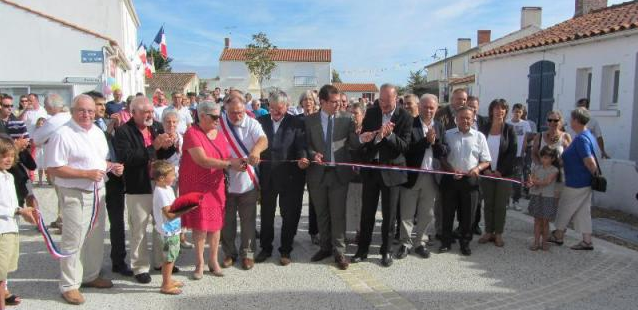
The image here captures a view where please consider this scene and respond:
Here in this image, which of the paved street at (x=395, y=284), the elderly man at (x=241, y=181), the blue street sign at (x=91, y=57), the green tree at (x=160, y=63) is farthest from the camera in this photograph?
the green tree at (x=160, y=63)

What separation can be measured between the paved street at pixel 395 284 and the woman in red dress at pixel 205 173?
564 millimetres

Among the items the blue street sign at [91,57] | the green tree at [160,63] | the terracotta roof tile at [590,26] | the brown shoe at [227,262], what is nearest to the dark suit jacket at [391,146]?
the brown shoe at [227,262]

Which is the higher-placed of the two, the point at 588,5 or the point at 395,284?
the point at 588,5

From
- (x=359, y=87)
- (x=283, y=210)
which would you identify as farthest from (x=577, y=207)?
(x=359, y=87)

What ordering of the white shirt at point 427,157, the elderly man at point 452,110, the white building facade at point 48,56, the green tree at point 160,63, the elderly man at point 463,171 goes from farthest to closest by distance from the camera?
the green tree at point 160,63, the white building facade at point 48,56, the elderly man at point 452,110, the elderly man at point 463,171, the white shirt at point 427,157

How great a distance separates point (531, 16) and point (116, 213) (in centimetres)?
2827

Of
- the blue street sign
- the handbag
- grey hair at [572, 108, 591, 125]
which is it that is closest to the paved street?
the handbag

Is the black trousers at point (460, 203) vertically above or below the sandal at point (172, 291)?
above

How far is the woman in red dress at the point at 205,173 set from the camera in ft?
15.9

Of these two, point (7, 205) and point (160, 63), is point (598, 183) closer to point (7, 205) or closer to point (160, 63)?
point (7, 205)

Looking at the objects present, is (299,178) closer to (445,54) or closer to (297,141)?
(297,141)

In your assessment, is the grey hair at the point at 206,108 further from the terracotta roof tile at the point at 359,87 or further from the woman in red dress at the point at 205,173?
the terracotta roof tile at the point at 359,87

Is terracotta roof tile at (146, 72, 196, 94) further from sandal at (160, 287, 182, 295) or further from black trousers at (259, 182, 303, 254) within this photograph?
A: sandal at (160, 287, 182, 295)

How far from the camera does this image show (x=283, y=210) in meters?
5.71
